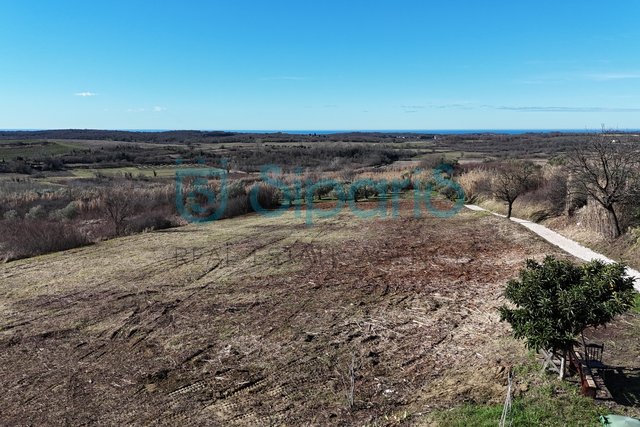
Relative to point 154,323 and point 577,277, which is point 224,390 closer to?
point 154,323

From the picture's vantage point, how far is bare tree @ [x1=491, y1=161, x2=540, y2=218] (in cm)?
2342

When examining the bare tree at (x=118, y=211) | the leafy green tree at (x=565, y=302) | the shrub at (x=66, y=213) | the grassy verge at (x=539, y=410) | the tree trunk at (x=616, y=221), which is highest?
the leafy green tree at (x=565, y=302)

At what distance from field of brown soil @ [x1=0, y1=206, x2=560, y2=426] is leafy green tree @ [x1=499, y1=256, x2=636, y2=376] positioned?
1163mm

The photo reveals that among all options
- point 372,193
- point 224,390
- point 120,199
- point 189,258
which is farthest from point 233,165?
point 224,390

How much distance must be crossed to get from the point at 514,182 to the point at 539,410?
19539 millimetres

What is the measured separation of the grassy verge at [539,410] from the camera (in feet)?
18.6

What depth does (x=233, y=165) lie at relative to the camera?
212 feet

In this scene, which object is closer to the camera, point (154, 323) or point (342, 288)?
point (154, 323)

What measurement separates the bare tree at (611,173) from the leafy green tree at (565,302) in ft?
34.8

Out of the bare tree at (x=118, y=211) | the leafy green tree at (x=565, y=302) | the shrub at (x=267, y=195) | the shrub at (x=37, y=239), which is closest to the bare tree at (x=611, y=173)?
the leafy green tree at (x=565, y=302)

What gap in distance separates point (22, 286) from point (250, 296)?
7.16 metres

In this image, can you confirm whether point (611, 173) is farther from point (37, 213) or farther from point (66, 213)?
point (37, 213)

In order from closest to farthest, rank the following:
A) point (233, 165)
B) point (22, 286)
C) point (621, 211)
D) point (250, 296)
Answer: point (250, 296)
point (22, 286)
point (621, 211)
point (233, 165)

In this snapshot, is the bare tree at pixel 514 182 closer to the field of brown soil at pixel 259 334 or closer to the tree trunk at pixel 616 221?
the field of brown soil at pixel 259 334
